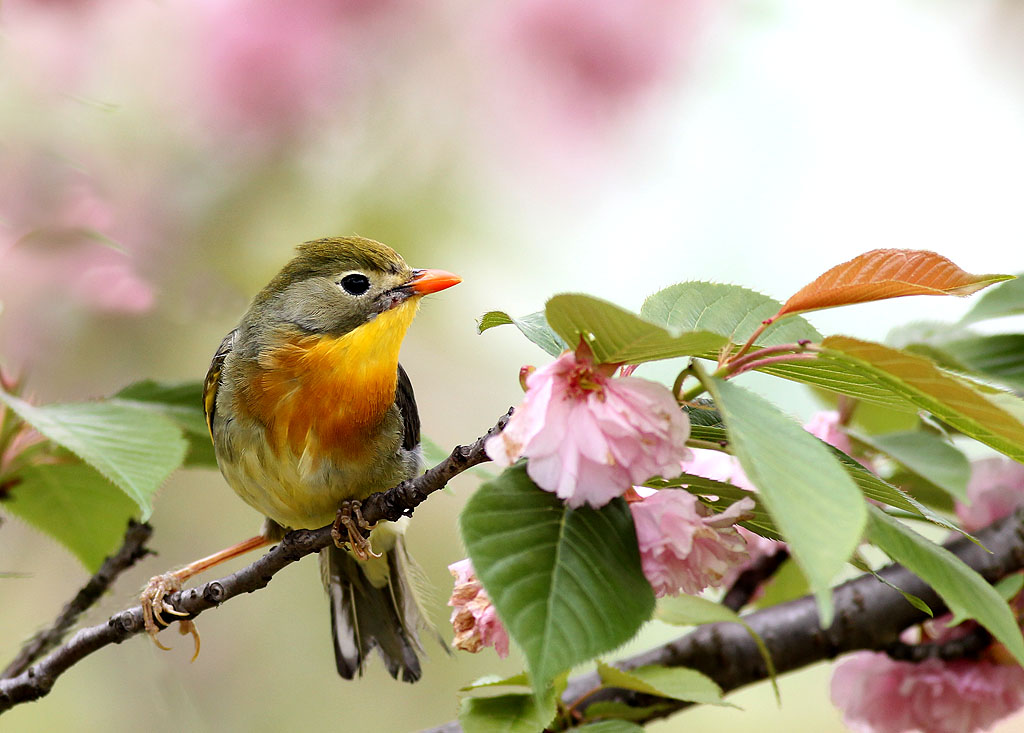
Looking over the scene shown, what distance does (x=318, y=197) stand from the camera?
2.73 meters

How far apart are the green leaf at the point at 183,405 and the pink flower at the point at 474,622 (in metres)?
0.78

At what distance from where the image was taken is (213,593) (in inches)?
48.1

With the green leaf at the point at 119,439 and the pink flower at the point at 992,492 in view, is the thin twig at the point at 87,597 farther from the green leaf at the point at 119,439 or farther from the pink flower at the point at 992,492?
the pink flower at the point at 992,492

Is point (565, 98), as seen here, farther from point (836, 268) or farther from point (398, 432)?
point (836, 268)

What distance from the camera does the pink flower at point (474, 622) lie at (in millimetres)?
1068

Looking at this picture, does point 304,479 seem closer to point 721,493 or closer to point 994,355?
point 721,493

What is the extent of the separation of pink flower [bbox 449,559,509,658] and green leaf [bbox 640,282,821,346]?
1.19 feet

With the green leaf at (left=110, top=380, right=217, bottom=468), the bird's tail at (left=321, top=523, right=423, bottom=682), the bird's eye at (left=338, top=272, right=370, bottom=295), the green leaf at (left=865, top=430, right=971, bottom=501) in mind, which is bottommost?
the bird's tail at (left=321, top=523, right=423, bottom=682)

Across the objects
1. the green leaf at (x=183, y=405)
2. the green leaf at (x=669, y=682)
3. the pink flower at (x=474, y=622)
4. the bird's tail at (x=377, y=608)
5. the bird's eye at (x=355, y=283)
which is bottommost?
the bird's tail at (x=377, y=608)

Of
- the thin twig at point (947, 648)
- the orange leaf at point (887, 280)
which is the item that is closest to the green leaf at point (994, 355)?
the thin twig at point (947, 648)

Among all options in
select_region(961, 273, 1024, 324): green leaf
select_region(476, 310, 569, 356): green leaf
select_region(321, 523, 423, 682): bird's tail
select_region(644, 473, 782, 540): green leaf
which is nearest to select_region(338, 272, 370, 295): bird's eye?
select_region(321, 523, 423, 682): bird's tail

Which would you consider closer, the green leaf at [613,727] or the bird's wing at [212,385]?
the green leaf at [613,727]

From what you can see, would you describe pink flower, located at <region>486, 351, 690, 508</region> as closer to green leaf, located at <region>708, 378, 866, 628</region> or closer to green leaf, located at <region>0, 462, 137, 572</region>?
green leaf, located at <region>708, 378, 866, 628</region>

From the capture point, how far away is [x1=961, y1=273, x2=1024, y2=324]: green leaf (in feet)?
5.10
